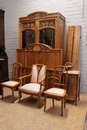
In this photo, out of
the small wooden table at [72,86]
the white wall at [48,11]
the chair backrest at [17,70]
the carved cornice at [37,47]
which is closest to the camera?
the small wooden table at [72,86]

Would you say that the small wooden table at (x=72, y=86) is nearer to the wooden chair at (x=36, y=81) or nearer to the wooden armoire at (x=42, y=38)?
the wooden armoire at (x=42, y=38)

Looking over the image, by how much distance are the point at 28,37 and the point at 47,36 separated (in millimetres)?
640

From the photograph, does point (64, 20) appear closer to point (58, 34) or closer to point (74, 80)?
point (58, 34)

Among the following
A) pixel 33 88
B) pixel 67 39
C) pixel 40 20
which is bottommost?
pixel 33 88

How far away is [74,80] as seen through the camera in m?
2.90

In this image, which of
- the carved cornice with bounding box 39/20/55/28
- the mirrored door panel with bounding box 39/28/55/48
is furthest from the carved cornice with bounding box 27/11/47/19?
the mirrored door panel with bounding box 39/28/55/48

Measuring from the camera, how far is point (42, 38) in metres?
3.40

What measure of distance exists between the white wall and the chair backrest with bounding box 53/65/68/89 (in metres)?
0.81

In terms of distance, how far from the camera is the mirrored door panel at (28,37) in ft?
11.7

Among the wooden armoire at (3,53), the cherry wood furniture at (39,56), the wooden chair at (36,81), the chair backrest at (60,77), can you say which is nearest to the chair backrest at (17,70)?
the cherry wood furniture at (39,56)

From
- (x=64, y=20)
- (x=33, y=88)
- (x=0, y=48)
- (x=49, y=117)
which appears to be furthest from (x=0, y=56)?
(x=49, y=117)

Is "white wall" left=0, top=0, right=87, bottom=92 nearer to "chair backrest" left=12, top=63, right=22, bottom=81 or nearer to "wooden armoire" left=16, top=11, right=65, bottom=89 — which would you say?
"wooden armoire" left=16, top=11, right=65, bottom=89

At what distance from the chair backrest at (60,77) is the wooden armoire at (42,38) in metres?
0.16

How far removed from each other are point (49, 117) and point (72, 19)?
8.73 ft
